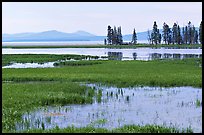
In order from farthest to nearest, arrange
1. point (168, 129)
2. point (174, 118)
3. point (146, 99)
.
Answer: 1. point (146, 99)
2. point (174, 118)
3. point (168, 129)

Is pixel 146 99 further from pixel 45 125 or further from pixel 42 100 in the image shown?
pixel 45 125

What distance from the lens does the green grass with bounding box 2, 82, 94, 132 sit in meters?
18.3

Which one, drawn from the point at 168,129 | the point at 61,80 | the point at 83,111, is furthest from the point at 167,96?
the point at 61,80

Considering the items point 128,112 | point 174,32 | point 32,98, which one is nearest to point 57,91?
point 32,98

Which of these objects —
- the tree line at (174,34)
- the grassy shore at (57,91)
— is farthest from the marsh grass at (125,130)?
the tree line at (174,34)

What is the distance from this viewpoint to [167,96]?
25672mm

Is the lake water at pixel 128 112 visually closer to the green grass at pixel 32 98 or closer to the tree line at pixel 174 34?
the green grass at pixel 32 98

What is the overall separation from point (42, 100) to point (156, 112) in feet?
24.6

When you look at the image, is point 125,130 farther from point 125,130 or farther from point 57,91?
point 57,91

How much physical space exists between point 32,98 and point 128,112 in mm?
6702

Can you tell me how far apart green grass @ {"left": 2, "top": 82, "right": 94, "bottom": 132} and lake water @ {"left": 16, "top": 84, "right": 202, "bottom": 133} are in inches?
24.7

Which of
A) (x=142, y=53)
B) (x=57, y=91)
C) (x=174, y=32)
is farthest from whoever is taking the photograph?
(x=174, y=32)

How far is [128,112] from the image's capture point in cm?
2045

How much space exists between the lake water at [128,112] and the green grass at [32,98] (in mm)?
626
